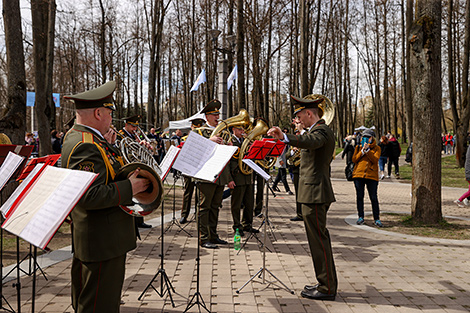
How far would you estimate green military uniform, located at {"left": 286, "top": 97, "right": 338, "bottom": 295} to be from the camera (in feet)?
15.1

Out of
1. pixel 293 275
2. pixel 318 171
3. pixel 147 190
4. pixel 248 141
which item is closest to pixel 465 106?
pixel 248 141

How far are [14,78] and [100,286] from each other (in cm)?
673

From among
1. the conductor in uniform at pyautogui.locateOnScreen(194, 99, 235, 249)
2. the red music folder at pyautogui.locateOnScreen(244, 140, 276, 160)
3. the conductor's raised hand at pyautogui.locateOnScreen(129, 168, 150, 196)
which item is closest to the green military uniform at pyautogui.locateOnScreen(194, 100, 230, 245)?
the conductor in uniform at pyautogui.locateOnScreen(194, 99, 235, 249)

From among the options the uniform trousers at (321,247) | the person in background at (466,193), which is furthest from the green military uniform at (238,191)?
the person in background at (466,193)

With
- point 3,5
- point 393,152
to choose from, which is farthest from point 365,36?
point 3,5

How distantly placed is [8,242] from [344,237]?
623 centimetres

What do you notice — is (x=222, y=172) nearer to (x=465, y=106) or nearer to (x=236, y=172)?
(x=236, y=172)

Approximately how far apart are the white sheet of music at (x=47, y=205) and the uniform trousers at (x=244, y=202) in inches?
215

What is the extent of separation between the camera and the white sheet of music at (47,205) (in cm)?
209

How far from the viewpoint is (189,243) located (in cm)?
723

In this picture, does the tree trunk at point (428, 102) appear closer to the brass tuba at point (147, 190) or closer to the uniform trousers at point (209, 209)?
the uniform trousers at point (209, 209)

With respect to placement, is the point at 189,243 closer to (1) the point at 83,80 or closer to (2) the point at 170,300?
(2) the point at 170,300

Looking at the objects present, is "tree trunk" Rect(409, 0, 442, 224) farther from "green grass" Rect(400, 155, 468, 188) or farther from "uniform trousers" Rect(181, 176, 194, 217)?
"green grass" Rect(400, 155, 468, 188)

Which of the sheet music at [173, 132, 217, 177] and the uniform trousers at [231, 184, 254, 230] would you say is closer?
the sheet music at [173, 132, 217, 177]
